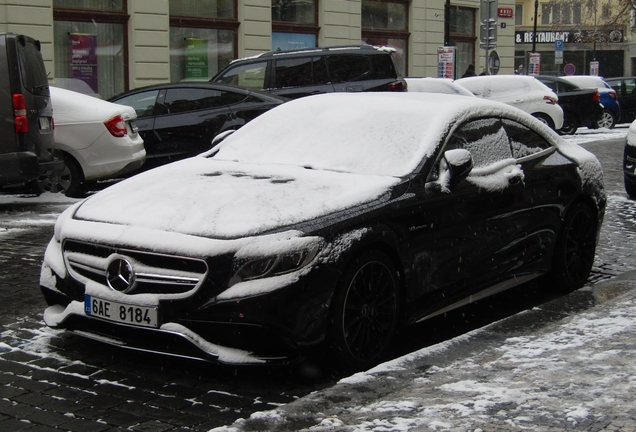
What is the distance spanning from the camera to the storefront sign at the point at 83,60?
2094cm

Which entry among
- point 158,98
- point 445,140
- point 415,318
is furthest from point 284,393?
point 158,98

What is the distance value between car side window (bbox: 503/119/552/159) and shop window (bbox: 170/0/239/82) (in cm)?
1694

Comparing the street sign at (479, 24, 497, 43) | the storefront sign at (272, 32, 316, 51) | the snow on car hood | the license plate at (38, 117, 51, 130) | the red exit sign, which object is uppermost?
the red exit sign

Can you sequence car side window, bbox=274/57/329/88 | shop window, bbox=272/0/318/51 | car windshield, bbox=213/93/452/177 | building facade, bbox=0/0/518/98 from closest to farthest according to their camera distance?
car windshield, bbox=213/93/452/177 → car side window, bbox=274/57/329/88 → building facade, bbox=0/0/518/98 → shop window, bbox=272/0/318/51

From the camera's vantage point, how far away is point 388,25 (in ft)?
94.5

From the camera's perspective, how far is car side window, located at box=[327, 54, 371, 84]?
17.0m

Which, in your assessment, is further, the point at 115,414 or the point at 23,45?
the point at 23,45

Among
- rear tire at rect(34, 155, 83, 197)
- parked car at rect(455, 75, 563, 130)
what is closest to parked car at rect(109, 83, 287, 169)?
rear tire at rect(34, 155, 83, 197)

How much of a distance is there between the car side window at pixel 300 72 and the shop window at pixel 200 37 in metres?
6.57

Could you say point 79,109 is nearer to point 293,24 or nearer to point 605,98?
point 293,24

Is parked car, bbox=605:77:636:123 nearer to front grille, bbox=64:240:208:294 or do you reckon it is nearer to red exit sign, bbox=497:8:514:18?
red exit sign, bbox=497:8:514:18

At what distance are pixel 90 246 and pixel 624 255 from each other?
5.13 m

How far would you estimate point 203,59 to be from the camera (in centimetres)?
2353

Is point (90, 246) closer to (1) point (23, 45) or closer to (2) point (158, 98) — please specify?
(1) point (23, 45)
